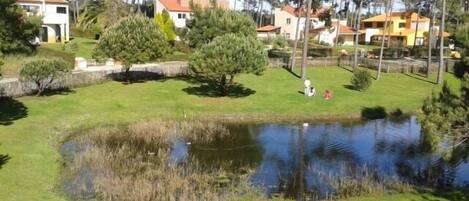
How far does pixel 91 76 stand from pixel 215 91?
1178 cm

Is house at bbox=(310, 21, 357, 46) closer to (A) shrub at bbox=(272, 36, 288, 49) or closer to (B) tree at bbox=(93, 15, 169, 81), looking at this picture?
(A) shrub at bbox=(272, 36, 288, 49)

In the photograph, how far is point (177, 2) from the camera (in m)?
101

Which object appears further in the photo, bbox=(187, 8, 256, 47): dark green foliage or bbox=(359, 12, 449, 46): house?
bbox=(359, 12, 449, 46): house

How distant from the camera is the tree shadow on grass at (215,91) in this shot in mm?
45844

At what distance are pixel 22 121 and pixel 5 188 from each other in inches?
503

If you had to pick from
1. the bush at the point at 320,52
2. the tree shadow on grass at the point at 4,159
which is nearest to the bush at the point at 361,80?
the bush at the point at 320,52

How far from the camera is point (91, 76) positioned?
47.6 m

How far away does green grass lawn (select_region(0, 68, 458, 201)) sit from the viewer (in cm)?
2436

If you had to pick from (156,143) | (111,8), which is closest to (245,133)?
(156,143)

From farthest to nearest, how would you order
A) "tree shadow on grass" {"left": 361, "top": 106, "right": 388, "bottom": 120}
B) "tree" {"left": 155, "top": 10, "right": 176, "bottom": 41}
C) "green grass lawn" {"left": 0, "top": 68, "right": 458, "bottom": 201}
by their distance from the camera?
"tree" {"left": 155, "top": 10, "right": 176, "bottom": 41}, "tree shadow on grass" {"left": 361, "top": 106, "right": 388, "bottom": 120}, "green grass lawn" {"left": 0, "top": 68, "right": 458, "bottom": 201}

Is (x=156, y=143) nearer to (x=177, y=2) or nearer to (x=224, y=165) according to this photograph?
(x=224, y=165)

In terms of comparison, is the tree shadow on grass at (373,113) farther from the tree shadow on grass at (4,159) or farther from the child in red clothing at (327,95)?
the tree shadow on grass at (4,159)

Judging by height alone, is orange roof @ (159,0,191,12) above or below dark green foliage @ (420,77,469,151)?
above

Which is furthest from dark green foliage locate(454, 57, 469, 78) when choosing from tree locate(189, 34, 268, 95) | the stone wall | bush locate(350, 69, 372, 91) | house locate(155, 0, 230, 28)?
house locate(155, 0, 230, 28)
